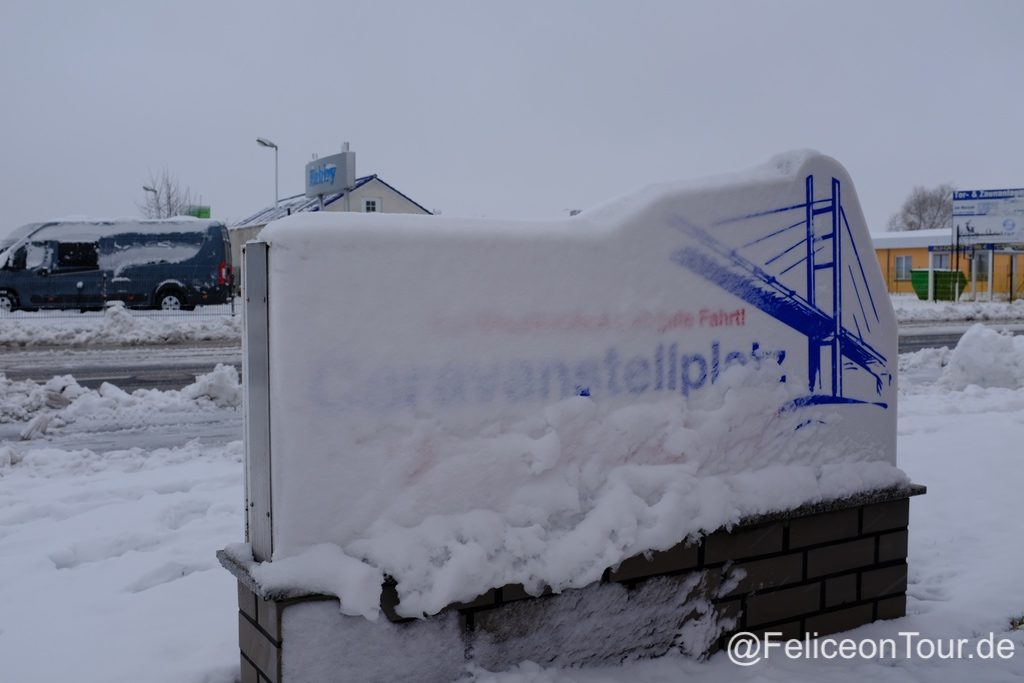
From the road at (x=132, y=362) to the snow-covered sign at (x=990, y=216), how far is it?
65.1 ft

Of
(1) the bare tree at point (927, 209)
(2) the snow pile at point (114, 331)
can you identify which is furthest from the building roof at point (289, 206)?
(1) the bare tree at point (927, 209)

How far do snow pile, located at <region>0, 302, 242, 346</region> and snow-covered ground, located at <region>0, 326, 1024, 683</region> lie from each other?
9.27 meters

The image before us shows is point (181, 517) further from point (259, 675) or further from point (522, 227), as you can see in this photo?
point (522, 227)

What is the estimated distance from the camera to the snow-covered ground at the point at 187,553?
10.4 ft

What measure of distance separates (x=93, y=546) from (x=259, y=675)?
2.09 metres

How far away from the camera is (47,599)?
3721 millimetres

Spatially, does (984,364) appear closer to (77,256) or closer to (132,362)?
(132,362)

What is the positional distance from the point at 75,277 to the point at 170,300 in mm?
2212

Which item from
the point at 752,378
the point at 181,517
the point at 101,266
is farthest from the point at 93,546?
the point at 101,266

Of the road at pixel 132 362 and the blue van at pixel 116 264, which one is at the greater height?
the blue van at pixel 116 264

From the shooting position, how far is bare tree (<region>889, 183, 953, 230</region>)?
88.7m

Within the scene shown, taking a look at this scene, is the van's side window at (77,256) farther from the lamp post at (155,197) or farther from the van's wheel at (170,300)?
the lamp post at (155,197)

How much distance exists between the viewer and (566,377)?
2.94 metres

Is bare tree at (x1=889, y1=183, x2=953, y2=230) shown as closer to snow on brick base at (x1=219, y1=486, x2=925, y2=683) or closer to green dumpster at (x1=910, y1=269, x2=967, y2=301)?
green dumpster at (x1=910, y1=269, x2=967, y2=301)
